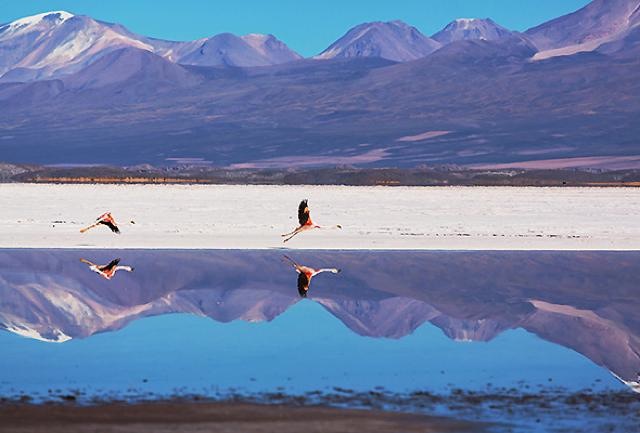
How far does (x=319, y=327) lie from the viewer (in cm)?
1571

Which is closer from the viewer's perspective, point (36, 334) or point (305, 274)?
point (36, 334)

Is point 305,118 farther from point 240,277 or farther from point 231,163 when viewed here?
point 240,277

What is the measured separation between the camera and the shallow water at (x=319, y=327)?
11.8 m

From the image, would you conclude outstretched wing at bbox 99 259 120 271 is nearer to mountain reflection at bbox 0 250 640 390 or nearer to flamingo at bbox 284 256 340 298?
mountain reflection at bbox 0 250 640 390

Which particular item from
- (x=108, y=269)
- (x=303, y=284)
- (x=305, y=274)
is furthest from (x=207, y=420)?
(x=108, y=269)

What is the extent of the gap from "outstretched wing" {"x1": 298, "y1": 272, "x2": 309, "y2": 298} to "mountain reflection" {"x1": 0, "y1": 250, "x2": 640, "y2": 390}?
13 centimetres

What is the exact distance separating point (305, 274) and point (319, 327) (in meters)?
6.21

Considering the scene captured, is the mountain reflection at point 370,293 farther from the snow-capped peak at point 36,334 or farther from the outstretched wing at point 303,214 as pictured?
the outstretched wing at point 303,214

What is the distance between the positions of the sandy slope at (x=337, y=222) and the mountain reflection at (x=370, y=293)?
298 cm

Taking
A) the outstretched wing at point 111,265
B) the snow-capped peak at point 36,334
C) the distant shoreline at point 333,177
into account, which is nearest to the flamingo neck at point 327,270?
the outstretched wing at point 111,265

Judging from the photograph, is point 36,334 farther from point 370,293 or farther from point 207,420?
point 370,293

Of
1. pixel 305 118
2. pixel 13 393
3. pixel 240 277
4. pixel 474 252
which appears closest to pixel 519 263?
pixel 474 252

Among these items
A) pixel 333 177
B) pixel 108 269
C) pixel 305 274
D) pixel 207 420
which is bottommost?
pixel 207 420

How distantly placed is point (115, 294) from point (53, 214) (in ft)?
74.3
